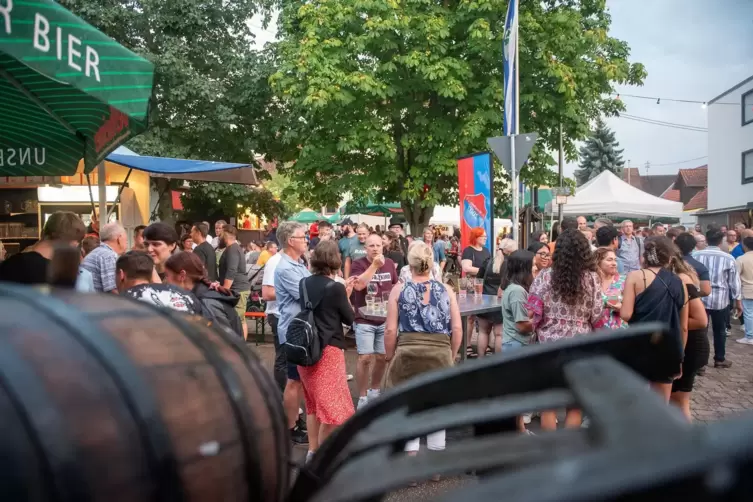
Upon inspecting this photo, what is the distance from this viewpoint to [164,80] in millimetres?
20578

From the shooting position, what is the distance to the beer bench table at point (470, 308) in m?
6.15

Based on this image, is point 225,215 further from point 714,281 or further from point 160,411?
point 160,411

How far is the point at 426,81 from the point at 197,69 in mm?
9030

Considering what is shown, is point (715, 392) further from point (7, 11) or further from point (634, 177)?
point (634, 177)

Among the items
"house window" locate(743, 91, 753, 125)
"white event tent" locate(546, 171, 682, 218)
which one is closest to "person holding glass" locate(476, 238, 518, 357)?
"white event tent" locate(546, 171, 682, 218)

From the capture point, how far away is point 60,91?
13.3ft

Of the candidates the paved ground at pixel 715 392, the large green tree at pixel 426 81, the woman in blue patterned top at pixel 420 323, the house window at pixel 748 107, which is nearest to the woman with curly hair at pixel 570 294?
the woman in blue patterned top at pixel 420 323

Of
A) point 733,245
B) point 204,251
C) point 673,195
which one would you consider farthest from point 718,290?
point 673,195

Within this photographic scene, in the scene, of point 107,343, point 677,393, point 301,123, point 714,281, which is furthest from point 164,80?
point 107,343

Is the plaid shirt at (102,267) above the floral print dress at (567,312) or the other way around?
above

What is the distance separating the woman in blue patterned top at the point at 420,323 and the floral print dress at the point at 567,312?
66cm

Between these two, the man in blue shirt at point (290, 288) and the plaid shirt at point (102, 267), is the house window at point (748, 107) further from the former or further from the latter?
the plaid shirt at point (102, 267)

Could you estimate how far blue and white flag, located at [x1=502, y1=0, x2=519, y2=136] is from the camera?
8.74 meters

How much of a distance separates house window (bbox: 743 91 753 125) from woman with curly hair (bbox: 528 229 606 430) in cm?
3104
